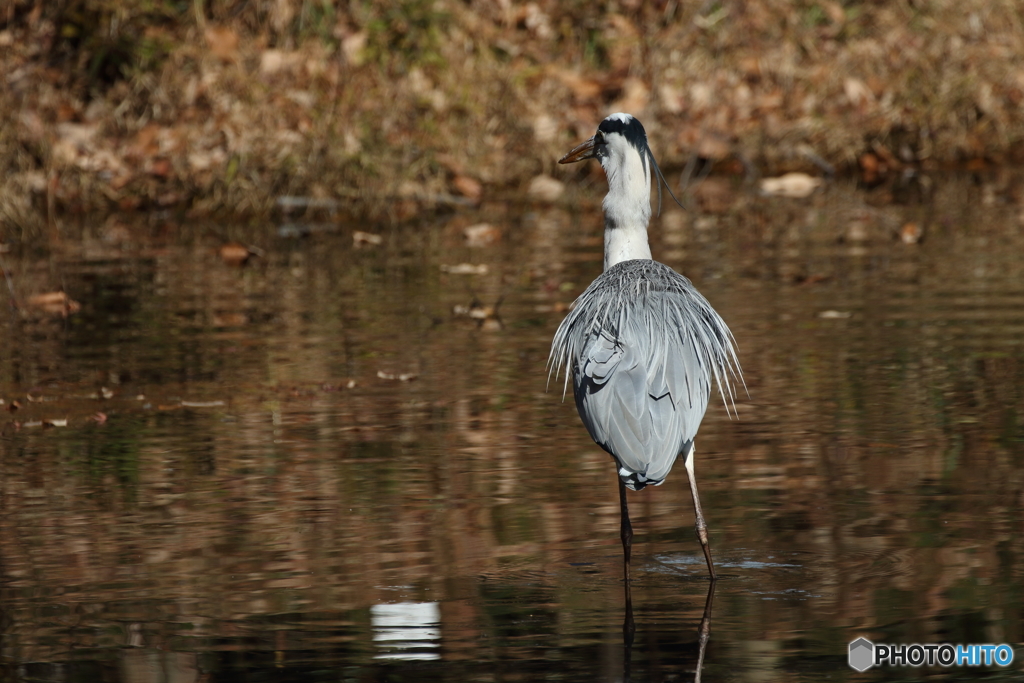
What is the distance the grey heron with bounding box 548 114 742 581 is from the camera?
535 cm

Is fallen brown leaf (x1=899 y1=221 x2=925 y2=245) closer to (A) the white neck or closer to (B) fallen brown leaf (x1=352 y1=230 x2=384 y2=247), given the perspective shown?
(B) fallen brown leaf (x1=352 y1=230 x2=384 y2=247)

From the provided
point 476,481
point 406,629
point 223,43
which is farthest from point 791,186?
point 406,629

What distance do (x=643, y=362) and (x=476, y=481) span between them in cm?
140

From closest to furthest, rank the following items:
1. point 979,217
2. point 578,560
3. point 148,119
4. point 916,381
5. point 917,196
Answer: point 578,560 < point 916,381 < point 979,217 < point 917,196 < point 148,119

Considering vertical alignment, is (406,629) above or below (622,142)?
below

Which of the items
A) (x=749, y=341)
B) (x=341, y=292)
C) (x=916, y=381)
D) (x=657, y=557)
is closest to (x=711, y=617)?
(x=657, y=557)

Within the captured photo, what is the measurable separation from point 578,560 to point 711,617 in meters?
0.81

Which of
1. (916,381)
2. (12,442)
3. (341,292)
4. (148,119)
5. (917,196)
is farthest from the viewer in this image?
(148,119)

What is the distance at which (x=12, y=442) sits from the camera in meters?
7.71

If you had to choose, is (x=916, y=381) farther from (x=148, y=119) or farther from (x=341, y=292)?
(x=148, y=119)

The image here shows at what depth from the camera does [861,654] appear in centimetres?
459

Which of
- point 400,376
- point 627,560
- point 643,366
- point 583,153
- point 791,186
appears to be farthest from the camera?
point 791,186

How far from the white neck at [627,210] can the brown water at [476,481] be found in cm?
99

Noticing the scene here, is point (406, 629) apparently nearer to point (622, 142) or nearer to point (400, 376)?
point (622, 142)
